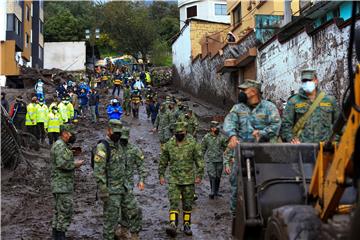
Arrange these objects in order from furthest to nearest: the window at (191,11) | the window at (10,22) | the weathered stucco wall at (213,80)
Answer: the window at (191,11), the window at (10,22), the weathered stucco wall at (213,80)

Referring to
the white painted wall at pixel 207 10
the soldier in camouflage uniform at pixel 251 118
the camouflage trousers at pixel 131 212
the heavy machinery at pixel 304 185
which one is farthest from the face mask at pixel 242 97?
the white painted wall at pixel 207 10

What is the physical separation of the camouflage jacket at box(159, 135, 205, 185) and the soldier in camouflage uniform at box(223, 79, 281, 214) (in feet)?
7.48

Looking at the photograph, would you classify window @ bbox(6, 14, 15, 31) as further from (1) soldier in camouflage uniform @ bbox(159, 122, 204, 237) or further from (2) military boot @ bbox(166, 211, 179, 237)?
(2) military boot @ bbox(166, 211, 179, 237)

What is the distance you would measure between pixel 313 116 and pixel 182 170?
3337mm

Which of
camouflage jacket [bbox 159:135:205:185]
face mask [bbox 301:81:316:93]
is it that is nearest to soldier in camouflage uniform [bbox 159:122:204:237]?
camouflage jacket [bbox 159:135:205:185]

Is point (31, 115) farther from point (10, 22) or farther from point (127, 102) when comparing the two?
point (10, 22)

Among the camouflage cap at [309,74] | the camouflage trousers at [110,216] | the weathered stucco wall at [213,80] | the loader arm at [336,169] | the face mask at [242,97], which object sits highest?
the weathered stucco wall at [213,80]

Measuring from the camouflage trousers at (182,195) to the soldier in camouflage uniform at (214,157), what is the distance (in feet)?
9.18

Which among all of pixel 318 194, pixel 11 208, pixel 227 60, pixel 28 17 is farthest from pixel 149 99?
pixel 28 17

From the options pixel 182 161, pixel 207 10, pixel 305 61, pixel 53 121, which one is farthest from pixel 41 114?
pixel 207 10

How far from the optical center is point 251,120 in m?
7.11

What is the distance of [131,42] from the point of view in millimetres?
55812

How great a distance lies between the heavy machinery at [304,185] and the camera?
377cm

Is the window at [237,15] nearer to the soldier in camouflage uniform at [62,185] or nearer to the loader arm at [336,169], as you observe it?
the soldier in camouflage uniform at [62,185]
